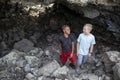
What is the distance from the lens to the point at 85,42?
6.44 meters

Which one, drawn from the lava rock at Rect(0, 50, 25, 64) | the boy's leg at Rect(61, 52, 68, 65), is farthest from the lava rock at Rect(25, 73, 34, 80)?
the boy's leg at Rect(61, 52, 68, 65)

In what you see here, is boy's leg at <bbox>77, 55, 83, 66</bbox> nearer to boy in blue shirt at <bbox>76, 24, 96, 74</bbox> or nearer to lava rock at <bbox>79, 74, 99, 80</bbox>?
boy in blue shirt at <bbox>76, 24, 96, 74</bbox>

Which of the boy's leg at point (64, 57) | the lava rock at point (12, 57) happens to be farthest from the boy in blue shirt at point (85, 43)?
the lava rock at point (12, 57)

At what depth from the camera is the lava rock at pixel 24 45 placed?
26.0 ft

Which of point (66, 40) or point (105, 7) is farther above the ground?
point (105, 7)

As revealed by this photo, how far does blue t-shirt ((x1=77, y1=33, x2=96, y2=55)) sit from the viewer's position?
21.1ft

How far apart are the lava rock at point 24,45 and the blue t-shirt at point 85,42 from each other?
1934 mm

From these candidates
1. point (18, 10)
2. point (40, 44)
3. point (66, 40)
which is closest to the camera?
point (66, 40)

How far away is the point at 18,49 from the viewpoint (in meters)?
7.96

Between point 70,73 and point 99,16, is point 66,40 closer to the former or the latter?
point 70,73

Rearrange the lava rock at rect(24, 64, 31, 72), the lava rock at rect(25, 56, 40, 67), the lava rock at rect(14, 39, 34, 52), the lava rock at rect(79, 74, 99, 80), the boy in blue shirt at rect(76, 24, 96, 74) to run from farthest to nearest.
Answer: the lava rock at rect(14, 39, 34, 52), the lava rock at rect(25, 56, 40, 67), the lava rock at rect(24, 64, 31, 72), the lava rock at rect(79, 74, 99, 80), the boy in blue shirt at rect(76, 24, 96, 74)

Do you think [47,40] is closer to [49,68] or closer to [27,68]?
[27,68]

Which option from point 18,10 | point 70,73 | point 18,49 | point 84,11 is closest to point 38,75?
Result: point 70,73

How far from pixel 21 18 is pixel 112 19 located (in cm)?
304
